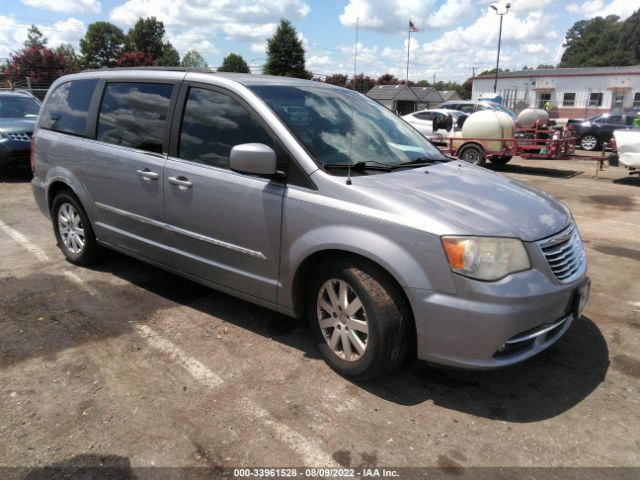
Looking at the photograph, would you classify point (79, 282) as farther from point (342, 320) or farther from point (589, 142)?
point (589, 142)

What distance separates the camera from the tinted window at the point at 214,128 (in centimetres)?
338

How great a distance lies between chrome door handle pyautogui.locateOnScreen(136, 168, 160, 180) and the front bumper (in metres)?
2.24

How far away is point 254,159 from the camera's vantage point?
304cm

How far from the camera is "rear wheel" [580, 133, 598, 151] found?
1939 cm

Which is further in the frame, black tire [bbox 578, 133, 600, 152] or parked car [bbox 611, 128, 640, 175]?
black tire [bbox 578, 133, 600, 152]

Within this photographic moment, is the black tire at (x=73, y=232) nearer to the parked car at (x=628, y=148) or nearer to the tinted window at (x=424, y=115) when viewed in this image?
the parked car at (x=628, y=148)

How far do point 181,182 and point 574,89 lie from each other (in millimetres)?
54787

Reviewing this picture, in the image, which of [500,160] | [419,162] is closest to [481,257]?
[419,162]

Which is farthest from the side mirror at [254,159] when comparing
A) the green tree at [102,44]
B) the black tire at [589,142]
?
the green tree at [102,44]

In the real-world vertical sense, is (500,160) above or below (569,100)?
below

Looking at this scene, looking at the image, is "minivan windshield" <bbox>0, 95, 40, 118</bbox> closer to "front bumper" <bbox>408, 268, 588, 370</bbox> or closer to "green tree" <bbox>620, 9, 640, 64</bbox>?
"front bumper" <bbox>408, 268, 588, 370</bbox>

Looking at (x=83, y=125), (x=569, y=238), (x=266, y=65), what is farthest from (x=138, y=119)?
(x=266, y=65)

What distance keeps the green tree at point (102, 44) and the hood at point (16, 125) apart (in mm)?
75043

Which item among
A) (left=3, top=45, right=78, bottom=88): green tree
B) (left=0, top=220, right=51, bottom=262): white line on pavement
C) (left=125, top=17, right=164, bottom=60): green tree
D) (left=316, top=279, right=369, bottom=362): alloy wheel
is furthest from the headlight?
(left=125, top=17, right=164, bottom=60): green tree
